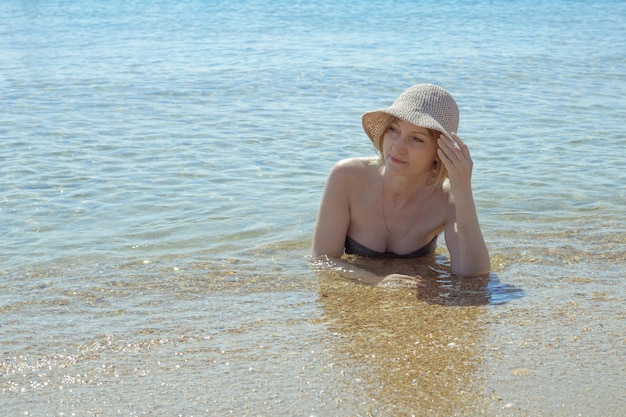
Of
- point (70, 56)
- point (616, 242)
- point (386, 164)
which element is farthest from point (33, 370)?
point (70, 56)

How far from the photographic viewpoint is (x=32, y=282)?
5.04 m

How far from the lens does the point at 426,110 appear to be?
4574mm

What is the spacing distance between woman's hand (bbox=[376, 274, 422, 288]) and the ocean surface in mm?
87

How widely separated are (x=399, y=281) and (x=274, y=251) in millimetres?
1154

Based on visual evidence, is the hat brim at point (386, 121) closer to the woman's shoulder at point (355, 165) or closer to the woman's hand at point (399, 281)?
the woman's shoulder at point (355, 165)

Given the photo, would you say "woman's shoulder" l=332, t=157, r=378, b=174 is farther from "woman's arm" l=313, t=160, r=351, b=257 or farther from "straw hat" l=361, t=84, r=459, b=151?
"straw hat" l=361, t=84, r=459, b=151

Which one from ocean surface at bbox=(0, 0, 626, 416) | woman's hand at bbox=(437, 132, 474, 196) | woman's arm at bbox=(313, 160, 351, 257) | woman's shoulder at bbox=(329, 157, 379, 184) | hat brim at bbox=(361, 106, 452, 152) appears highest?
hat brim at bbox=(361, 106, 452, 152)

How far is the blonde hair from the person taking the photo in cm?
470

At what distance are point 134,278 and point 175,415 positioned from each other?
2.01 metres

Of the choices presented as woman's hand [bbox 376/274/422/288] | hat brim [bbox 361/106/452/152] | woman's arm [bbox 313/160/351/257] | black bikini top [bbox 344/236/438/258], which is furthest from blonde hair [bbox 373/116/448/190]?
woman's hand [bbox 376/274/422/288]

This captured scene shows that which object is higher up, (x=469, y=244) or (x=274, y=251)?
(x=469, y=244)

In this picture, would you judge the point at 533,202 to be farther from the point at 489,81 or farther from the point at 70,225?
the point at 489,81

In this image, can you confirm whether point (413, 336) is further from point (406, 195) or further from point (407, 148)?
point (406, 195)

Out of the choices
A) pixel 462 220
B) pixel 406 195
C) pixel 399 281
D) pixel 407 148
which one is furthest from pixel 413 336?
pixel 406 195
